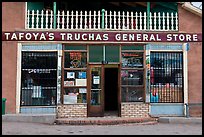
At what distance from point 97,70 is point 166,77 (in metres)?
2.84

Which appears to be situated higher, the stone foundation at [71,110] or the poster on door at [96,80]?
the poster on door at [96,80]

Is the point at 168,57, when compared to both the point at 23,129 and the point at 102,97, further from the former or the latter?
the point at 23,129

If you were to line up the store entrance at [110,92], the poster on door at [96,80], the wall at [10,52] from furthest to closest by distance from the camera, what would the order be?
1. the store entrance at [110,92]
2. the poster on door at [96,80]
3. the wall at [10,52]

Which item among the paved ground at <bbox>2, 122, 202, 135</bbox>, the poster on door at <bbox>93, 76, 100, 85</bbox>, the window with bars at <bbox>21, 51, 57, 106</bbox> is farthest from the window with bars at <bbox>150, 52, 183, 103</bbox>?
the window with bars at <bbox>21, 51, 57, 106</bbox>

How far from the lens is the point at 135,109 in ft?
43.6

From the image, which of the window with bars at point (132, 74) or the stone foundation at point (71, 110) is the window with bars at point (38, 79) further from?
the window with bars at point (132, 74)

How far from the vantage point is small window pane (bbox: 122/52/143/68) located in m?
13.4

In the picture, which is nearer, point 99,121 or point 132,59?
point 99,121

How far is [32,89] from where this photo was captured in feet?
43.1

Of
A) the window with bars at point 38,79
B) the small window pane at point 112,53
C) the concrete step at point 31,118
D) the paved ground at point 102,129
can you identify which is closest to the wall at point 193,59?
the paved ground at point 102,129

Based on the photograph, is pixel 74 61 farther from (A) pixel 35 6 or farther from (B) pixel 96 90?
(A) pixel 35 6

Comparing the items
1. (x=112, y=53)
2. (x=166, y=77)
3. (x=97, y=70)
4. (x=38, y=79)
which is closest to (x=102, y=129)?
(x=97, y=70)

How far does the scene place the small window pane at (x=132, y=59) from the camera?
1341cm

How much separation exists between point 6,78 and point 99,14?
4.52m
